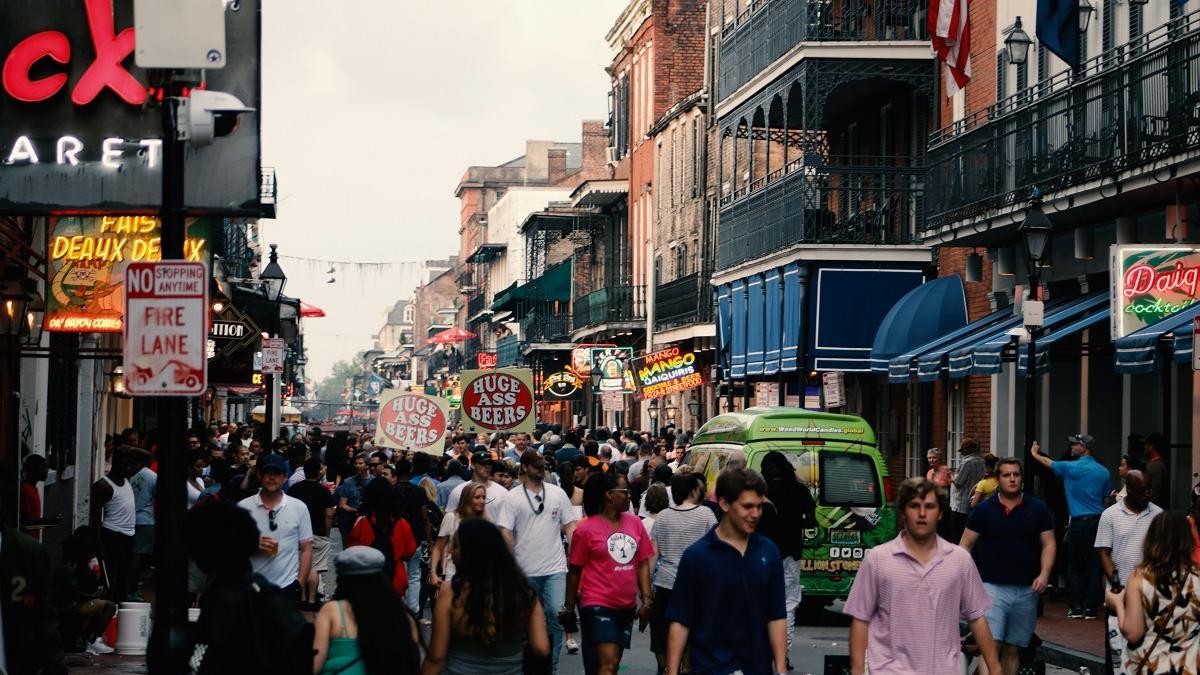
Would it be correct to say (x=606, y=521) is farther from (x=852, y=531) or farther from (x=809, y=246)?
(x=809, y=246)

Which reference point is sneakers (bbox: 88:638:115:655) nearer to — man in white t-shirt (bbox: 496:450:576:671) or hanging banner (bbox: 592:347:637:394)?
man in white t-shirt (bbox: 496:450:576:671)

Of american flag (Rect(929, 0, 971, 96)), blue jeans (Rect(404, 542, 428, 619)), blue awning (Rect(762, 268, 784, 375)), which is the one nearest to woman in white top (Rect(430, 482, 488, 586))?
blue jeans (Rect(404, 542, 428, 619))

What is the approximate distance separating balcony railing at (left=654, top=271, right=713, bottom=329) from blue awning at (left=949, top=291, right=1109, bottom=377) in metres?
22.3

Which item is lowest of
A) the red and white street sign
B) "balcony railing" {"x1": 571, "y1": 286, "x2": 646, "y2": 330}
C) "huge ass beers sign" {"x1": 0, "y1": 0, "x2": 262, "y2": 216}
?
the red and white street sign

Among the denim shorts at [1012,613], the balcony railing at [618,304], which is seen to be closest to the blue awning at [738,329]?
the balcony railing at [618,304]

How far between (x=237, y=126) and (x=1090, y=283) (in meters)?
13.9

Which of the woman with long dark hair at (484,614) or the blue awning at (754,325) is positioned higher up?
the blue awning at (754,325)

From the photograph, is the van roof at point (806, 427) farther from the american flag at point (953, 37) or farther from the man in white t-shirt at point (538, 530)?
the american flag at point (953, 37)

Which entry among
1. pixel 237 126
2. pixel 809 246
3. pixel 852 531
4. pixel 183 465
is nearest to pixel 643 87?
pixel 809 246

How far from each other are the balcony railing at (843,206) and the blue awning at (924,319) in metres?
1.57

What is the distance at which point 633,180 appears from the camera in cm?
6112

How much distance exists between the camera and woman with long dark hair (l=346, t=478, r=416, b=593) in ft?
54.9

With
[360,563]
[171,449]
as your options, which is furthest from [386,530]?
[360,563]

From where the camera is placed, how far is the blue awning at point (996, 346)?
78.6ft
